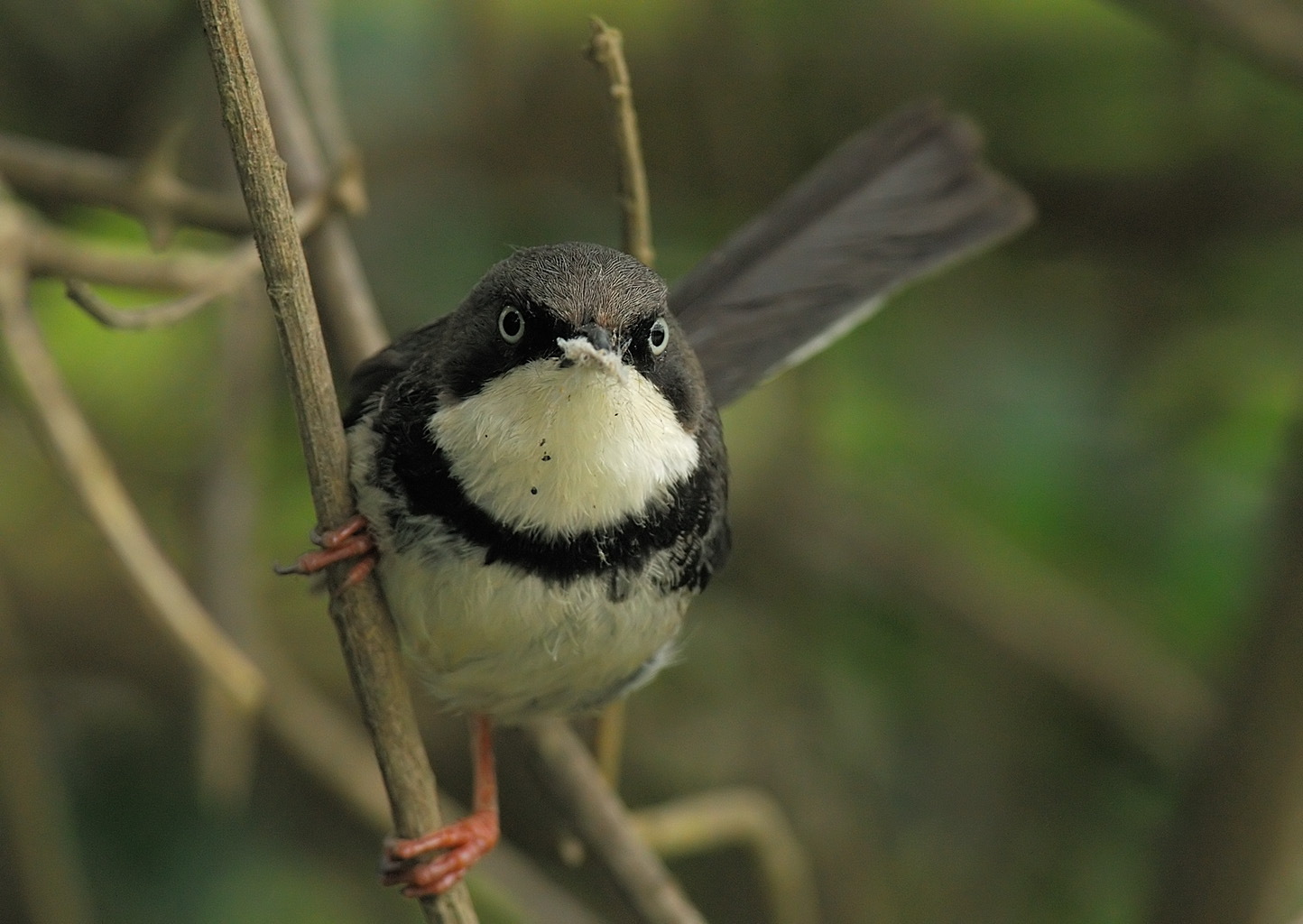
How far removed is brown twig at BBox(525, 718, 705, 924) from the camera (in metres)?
A: 3.37

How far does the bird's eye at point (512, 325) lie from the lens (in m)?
2.55

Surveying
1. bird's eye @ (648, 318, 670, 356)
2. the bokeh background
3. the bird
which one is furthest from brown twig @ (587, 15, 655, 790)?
the bokeh background

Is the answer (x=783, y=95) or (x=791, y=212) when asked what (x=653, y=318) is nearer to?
(x=791, y=212)

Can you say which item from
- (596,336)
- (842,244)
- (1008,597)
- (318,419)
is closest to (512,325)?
(596,336)

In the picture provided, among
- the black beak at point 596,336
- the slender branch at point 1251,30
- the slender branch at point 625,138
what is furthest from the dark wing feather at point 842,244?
the black beak at point 596,336

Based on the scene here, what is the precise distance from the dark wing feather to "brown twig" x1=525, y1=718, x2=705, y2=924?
94 centimetres

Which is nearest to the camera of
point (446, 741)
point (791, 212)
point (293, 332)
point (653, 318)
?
point (293, 332)

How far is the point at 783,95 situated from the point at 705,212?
0.47 m

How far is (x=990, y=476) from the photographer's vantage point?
195 inches

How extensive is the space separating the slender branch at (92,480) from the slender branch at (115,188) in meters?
0.25

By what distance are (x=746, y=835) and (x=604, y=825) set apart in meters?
0.88

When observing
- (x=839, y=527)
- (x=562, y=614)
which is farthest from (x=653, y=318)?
(x=839, y=527)

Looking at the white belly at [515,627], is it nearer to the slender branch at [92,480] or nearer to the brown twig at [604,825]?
the brown twig at [604,825]

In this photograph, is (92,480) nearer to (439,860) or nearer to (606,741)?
(439,860)
